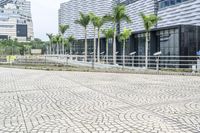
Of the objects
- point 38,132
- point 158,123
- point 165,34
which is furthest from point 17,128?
point 165,34

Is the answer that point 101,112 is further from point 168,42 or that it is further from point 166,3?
point 166,3

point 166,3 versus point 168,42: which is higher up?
point 166,3

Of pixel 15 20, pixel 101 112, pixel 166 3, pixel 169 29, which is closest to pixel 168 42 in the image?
pixel 169 29

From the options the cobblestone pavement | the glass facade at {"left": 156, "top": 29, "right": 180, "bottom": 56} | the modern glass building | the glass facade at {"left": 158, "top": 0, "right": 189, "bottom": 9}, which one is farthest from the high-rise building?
the cobblestone pavement

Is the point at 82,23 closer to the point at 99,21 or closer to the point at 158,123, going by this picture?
the point at 99,21

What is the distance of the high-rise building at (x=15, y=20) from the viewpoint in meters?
153

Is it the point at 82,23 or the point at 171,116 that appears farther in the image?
the point at 82,23

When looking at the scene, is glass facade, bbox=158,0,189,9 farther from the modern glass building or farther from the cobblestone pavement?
the cobblestone pavement

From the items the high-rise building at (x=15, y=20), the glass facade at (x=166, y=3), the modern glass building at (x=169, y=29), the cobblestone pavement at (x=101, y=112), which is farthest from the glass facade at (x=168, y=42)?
the high-rise building at (x=15, y=20)

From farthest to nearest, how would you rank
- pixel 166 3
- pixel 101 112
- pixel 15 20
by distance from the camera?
1. pixel 15 20
2. pixel 166 3
3. pixel 101 112

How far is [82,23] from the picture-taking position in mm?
47281

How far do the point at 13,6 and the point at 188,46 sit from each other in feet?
498

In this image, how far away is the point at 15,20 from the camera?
159375 mm

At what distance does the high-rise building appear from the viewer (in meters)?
153
